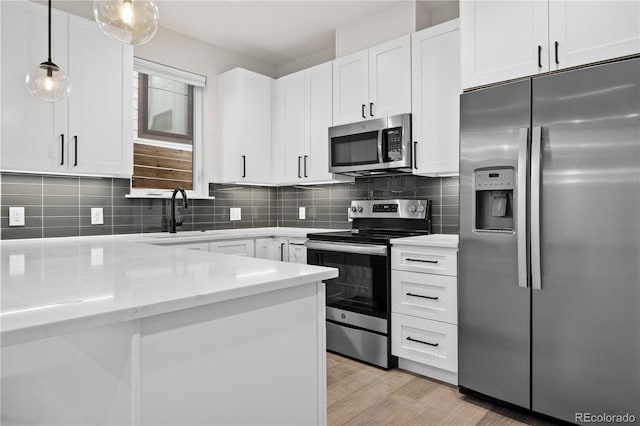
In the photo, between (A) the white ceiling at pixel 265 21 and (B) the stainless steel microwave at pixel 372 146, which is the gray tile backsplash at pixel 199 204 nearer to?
(B) the stainless steel microwave at pixel 372 146

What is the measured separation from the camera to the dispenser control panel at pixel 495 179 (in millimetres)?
2158

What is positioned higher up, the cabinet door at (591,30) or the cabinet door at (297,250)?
the cabinet door at (591,30)

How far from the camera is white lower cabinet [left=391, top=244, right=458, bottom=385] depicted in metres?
2.50

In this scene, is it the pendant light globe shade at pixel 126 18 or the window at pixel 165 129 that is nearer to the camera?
the pendant light globe shade at pixel 126 18

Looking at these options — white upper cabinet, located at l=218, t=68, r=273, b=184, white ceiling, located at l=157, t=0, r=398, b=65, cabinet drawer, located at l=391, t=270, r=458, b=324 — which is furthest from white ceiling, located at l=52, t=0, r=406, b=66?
cabinet drawer, located at l=391, t=270, r=458, b=324

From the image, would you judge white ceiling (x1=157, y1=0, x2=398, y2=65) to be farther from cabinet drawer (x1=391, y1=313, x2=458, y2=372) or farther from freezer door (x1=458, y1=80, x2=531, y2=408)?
cabinet drawer (x1=391, y1=313, x2=458, y2=372)

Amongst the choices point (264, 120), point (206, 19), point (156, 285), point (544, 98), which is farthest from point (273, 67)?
point (156, 285)

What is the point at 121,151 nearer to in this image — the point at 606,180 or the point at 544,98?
the point at 544,98

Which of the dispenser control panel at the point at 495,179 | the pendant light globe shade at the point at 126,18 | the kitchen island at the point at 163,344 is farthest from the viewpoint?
the dispenser control panel at the point at 495,179

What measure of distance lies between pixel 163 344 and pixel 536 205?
6.03 ft

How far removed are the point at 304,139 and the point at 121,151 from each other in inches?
60.3

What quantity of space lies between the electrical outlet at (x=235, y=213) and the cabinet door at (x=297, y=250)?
30.2 inches

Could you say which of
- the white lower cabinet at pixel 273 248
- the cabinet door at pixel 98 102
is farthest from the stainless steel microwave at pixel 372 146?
the cabinet door at pixel 98 102

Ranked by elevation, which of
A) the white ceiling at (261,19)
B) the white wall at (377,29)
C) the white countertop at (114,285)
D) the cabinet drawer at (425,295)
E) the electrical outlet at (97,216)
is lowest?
A: the cabinet drawer at (425,295)
